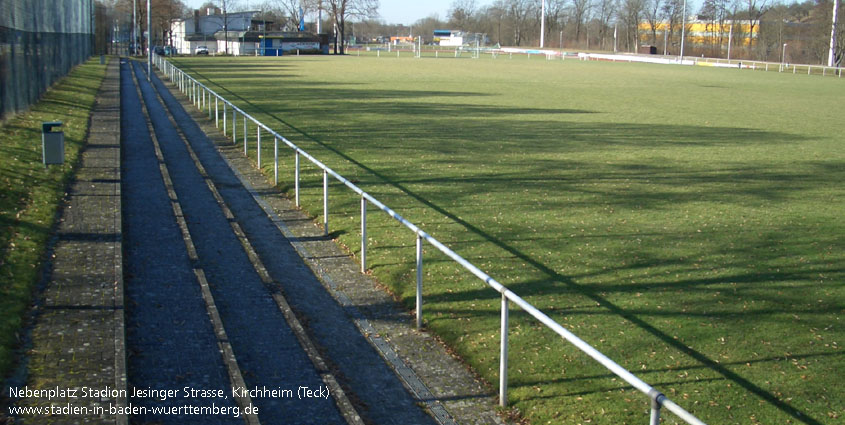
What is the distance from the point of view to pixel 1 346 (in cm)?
689

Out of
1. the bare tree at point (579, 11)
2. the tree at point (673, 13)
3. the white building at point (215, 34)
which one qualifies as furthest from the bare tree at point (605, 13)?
Answer: the white building at point (215, 34)

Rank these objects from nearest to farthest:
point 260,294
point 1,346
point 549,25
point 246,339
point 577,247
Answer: point 1,346, point 246,339, point 260,294, point 577,247, point 549,25

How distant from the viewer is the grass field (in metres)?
6.89

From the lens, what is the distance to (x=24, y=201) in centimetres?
1256

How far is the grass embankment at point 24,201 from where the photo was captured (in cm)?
791

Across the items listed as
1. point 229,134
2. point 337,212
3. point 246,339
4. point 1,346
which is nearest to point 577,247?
point 337,212

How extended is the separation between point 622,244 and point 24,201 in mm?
8615

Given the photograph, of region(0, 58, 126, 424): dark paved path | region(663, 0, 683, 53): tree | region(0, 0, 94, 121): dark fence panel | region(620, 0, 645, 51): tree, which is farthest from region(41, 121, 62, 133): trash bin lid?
region(620, 0, 645, 51): tree

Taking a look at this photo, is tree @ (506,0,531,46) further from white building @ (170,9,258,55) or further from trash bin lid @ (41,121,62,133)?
trash bin lid @ (41,121,62,133)

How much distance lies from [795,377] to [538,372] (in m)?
2.09

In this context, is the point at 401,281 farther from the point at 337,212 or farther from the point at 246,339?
the point at 337,212

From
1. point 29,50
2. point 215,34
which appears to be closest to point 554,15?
point 215,34

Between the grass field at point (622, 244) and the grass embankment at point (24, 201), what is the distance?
3714 millimetres

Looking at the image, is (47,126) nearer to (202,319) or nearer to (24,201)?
(24,201)
